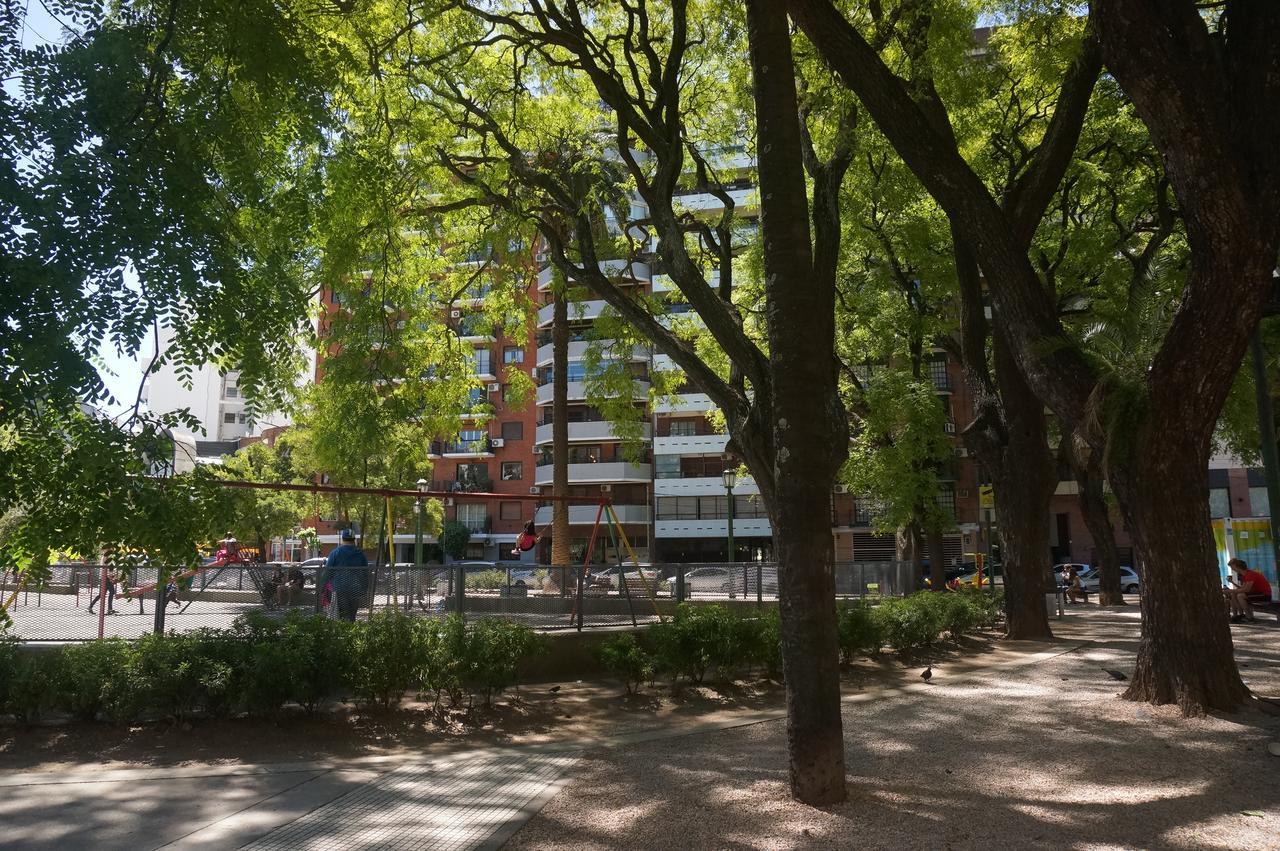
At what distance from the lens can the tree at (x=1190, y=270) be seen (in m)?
7.75

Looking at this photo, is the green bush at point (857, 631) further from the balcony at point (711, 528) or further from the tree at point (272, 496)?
the balcony at point (711, 528)

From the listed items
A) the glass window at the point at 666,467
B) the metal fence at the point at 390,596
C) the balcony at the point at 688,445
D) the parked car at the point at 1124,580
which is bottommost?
the parked car at the point at 1124,580

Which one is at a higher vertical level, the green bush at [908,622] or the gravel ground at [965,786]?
the green bush at [908,622]

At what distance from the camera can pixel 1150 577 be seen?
8.67 m

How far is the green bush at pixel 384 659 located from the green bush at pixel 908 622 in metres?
6.93

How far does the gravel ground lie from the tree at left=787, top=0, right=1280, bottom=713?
3.33 feet

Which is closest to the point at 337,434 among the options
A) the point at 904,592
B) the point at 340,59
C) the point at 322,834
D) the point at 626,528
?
the point at 340,59

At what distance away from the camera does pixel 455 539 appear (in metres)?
54.2

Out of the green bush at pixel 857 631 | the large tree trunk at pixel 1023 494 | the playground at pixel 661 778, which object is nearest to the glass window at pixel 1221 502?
the large tree trunk at pixel 1023 494

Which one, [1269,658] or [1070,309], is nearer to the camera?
[1269,658]

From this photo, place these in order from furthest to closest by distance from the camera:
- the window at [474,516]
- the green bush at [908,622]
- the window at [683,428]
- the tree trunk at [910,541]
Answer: the window at [474,516] → the window at [683,428] → the tree trunk at [910,541] → the green bush at [908,622]

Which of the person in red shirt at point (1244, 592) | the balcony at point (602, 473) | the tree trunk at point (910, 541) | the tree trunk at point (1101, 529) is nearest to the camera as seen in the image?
the person in red shirt at point (1244, 592)

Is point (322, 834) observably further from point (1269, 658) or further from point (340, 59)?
point (1269, 658)

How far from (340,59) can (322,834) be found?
7.14 meters
